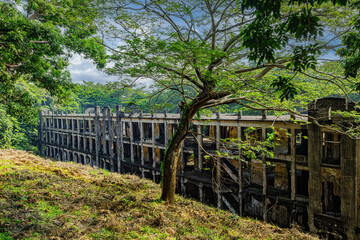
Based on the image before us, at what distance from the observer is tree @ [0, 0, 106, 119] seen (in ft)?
29.5

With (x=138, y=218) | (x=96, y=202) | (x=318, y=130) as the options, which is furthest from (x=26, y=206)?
(x=318, y=130)

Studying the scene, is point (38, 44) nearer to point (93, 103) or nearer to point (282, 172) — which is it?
point (282, 172)

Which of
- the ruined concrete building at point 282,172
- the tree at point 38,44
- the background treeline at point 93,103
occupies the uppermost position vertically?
the tree at point 38,44

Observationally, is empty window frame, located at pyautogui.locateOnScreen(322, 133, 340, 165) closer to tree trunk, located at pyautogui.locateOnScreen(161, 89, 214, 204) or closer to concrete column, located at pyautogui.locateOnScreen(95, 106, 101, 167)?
tree trunk, located at pyautogui.locateOnScreen(161, 89, 214, 204)

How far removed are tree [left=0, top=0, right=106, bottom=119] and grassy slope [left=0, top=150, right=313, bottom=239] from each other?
3648 mm

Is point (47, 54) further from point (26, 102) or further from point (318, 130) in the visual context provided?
point (318, 130)

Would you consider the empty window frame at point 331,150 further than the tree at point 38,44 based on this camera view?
Yes

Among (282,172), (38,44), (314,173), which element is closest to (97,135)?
(38,44)

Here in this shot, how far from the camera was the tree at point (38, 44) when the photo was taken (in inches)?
354

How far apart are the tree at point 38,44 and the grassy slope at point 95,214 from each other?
3648mm

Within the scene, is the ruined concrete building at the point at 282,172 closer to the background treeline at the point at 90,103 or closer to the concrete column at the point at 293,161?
the concrete column at the point at 293,161

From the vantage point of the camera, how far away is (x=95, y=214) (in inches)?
258

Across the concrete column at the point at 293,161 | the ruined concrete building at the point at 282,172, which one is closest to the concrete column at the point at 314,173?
the ruined concrete building at the point at 282,172

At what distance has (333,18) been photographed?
788 cm
